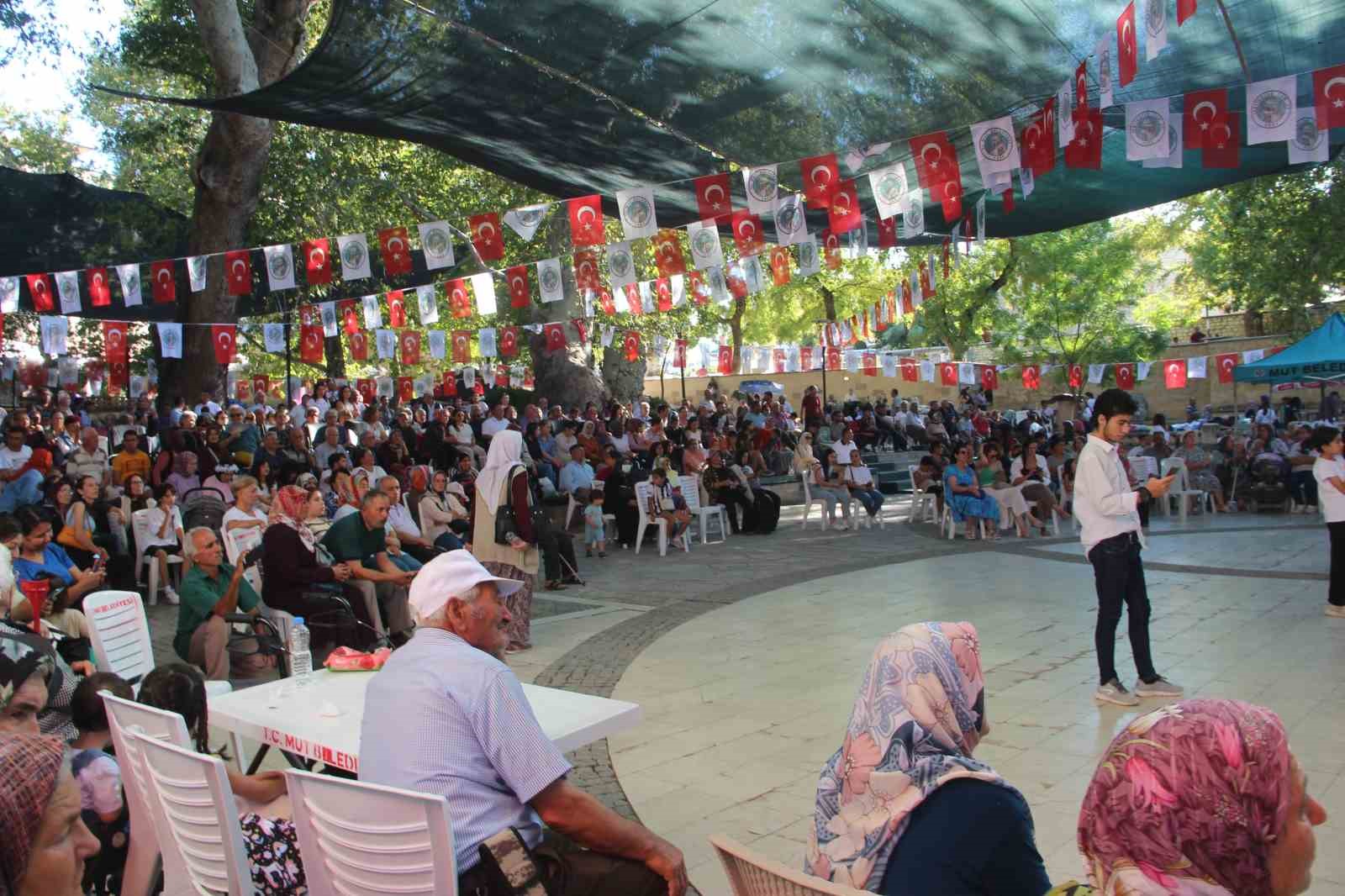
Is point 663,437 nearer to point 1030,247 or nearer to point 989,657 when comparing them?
point 989,657

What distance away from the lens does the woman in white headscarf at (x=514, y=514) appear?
6.59 m

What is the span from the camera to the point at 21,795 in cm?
140

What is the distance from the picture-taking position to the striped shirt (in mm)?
2279

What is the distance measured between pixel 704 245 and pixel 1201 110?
5614mm

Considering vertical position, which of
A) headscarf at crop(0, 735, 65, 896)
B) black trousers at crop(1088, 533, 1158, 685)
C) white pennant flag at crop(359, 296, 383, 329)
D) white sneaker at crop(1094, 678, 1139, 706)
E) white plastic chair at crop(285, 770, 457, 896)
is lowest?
white sneaker at crop(1094, 678, 1139, 706)

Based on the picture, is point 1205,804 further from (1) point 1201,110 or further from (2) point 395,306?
(2) point 395,306

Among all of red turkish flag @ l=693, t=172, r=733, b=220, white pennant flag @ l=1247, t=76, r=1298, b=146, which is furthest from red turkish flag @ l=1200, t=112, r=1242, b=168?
red turkish flag @ l=693, t=172, r=733, b=220

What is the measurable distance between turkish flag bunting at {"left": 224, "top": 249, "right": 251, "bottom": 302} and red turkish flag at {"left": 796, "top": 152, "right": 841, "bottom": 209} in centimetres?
745

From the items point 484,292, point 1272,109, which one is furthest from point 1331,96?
point 484,292

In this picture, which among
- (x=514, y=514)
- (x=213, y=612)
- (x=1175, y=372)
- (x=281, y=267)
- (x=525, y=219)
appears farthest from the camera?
(x=1175, y=372)

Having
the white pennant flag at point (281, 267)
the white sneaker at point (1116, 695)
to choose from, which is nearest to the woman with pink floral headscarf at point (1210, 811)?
the white sneaker at point (1116, 695)

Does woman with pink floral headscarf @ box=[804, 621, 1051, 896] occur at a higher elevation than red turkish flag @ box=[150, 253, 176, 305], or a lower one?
lower

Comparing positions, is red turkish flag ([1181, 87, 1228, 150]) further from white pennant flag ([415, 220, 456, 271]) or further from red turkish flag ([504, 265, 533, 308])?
red turkish flag ([504, 265, 533, 308])

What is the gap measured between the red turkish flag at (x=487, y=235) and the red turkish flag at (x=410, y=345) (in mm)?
7001
